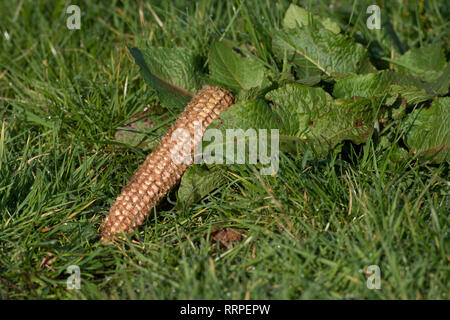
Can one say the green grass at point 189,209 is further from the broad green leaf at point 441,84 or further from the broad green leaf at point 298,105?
the broad green leaf at point 441,84

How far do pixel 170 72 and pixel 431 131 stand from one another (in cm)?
131

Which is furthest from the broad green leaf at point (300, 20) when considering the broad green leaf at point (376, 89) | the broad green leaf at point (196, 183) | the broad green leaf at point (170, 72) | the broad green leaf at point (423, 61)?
the broad green leaf at point (196, 183)

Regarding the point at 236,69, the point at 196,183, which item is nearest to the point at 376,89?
the point at 236,69

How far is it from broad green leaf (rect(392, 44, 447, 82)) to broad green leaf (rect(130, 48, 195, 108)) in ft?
3.67

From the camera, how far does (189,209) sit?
247cm

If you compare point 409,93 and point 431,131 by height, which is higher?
point 409,93

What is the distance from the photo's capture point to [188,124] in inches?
99.3

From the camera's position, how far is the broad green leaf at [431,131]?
8.17ft

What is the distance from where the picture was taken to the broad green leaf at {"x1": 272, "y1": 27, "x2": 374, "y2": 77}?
289 cm

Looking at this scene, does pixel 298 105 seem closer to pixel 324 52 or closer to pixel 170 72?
pixel 324 52

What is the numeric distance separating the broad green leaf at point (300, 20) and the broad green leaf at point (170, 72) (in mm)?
625

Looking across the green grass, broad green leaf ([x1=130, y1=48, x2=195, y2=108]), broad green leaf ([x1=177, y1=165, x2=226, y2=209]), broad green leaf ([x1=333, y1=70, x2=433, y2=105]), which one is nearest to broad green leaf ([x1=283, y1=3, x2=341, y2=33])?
the green grass
